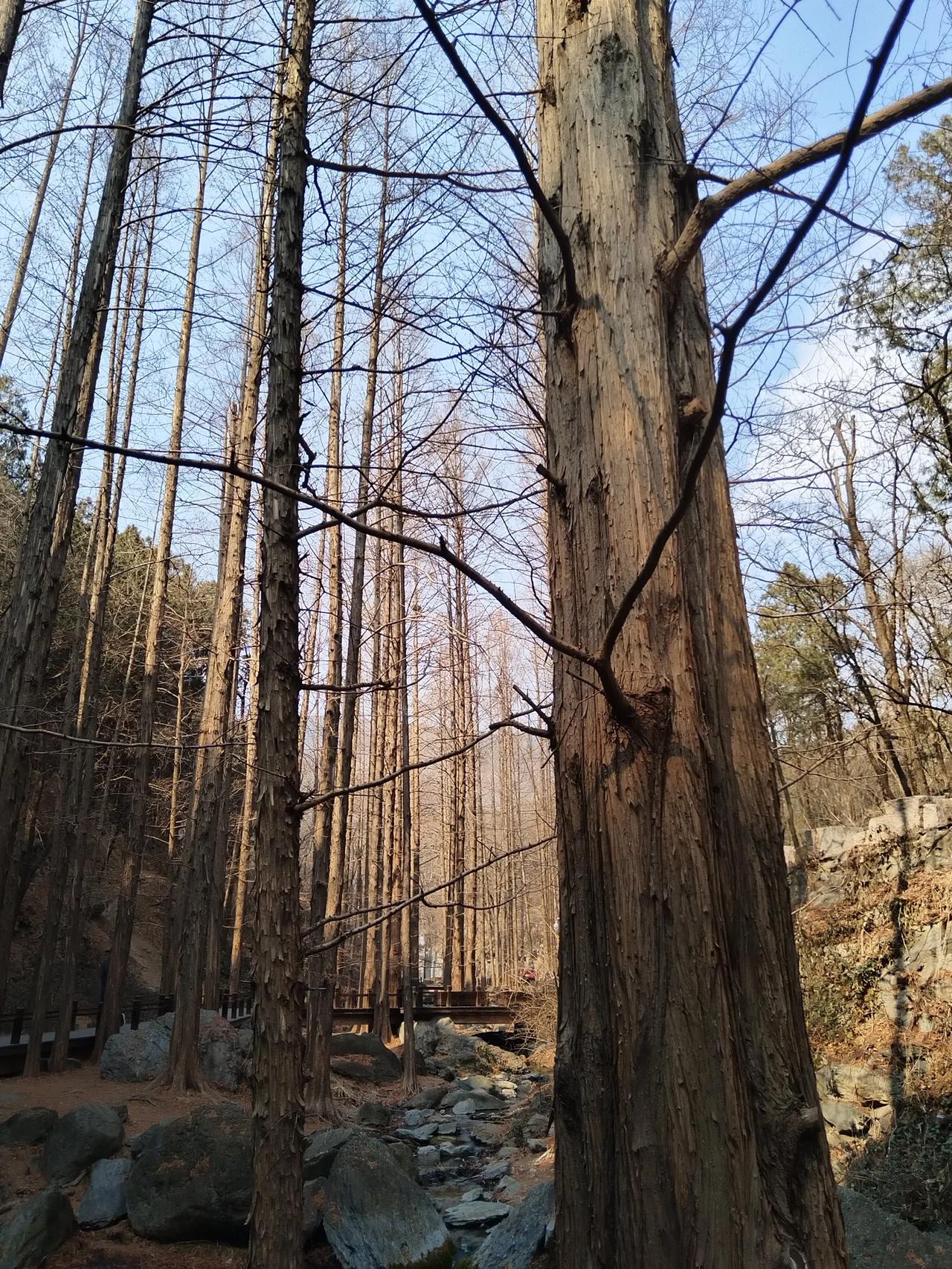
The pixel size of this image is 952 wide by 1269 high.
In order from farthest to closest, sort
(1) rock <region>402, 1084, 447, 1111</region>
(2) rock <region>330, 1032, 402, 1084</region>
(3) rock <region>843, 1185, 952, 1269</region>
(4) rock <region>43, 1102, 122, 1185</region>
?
(2) rock <region>330, 1032, 402, 1084</region>, (1) rock <region>402, 1084, 447, 1111</region>, (4) rock <region>43, 1102, 122, 1185</region>, (3) rock <region>843, 1185, 952, 1269</region>

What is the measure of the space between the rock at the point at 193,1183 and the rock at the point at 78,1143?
1.02 m

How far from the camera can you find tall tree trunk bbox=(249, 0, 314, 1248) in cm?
361

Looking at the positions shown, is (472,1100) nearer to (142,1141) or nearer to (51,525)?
(142,1141)

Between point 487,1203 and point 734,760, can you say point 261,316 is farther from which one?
point 734,760

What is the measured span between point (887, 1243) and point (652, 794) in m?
4.47

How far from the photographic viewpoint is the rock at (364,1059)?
13.9 m

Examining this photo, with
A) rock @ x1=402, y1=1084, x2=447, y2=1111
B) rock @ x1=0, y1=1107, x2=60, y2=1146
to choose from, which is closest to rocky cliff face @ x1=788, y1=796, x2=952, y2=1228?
rock @ x1=402, y1=1084, x2=447, y2=1111

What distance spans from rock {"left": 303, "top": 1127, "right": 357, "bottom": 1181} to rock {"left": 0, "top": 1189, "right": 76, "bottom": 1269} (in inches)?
70.7

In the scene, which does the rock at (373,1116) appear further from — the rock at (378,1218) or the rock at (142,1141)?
the rock at (378,1218)

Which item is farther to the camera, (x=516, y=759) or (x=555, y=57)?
(x=516, y=759)

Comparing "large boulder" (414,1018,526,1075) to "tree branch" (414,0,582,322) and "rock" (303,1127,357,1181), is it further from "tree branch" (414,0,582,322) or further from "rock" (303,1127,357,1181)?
"tree branch" (414,0,582,322)

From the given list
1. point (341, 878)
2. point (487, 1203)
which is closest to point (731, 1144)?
point (487, 1203)

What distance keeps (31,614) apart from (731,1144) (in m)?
6.91

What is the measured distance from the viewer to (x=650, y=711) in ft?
5.48
